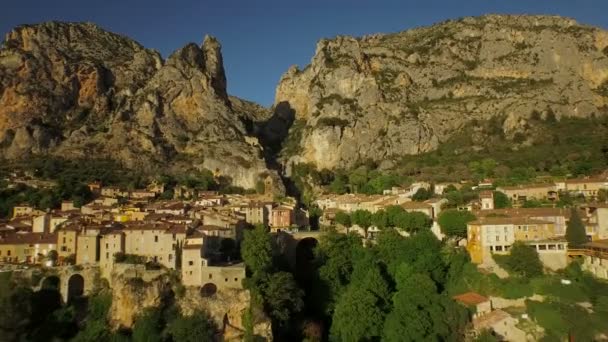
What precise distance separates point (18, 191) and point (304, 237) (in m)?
39.1

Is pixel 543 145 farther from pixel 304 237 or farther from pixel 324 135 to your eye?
pixel 304 237

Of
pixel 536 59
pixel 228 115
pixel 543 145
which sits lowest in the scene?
pixel 543 145

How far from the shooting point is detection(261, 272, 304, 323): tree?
3659 centimetres

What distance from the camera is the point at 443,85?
107 metres

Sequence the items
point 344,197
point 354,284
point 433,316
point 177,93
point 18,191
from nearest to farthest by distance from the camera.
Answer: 1. point 433,316
2. point 354,284
3. point 18,191
4. point 344,197
5. point 177,93

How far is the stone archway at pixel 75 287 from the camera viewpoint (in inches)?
1511

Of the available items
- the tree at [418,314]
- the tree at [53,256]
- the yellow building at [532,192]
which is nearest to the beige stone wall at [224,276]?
the tree at [418,314]

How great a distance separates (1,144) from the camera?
86.1 m

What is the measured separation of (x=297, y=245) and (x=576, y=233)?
2418 centimetres

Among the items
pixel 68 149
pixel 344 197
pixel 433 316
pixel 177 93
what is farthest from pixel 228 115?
pixel 433 316

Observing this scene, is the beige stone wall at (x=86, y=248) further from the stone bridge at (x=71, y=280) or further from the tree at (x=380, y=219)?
the tree at (x=380, y=219)

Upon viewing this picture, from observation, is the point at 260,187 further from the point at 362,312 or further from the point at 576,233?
the point at 576,233

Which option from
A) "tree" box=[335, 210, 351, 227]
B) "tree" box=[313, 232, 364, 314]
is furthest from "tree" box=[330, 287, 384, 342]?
"tree" box=[335, 210, 351, 227]

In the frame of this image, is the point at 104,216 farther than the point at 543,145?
No
